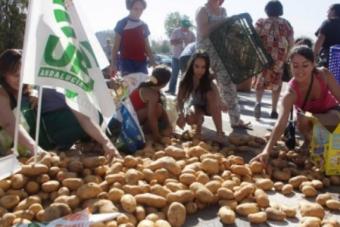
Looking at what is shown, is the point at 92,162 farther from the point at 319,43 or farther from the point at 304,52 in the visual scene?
the point at 319,43

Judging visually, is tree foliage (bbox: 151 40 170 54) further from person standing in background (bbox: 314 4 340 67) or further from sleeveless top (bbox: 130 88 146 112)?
sleeveless top (bbox: 130 88 146 112)

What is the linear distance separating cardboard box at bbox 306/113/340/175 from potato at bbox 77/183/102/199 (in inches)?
62.6

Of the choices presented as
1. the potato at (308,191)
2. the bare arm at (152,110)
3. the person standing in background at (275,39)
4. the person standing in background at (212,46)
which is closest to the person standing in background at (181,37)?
the person standing in background at (275,39)

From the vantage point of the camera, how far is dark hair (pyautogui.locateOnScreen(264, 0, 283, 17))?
5.27 meters

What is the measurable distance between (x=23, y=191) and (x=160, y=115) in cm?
180

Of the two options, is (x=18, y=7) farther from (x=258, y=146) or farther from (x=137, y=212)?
(x=137, y=212)

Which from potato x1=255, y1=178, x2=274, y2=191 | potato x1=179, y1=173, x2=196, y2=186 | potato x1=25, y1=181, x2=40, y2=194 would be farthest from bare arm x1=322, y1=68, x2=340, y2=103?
potato x1=25, y1=181, x2=40, y2=194

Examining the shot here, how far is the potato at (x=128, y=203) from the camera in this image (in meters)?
2.44

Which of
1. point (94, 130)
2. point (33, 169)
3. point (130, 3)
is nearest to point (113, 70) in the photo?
point (130, 3)

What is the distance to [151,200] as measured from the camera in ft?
8.23

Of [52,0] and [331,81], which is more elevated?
[52,0]

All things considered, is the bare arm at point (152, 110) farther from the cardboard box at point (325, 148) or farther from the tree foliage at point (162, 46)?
the tree foliage at point (162, 46)

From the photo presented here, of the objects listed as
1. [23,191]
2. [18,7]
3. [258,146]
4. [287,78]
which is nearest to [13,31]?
[18,7]

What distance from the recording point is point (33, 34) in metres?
2.63
